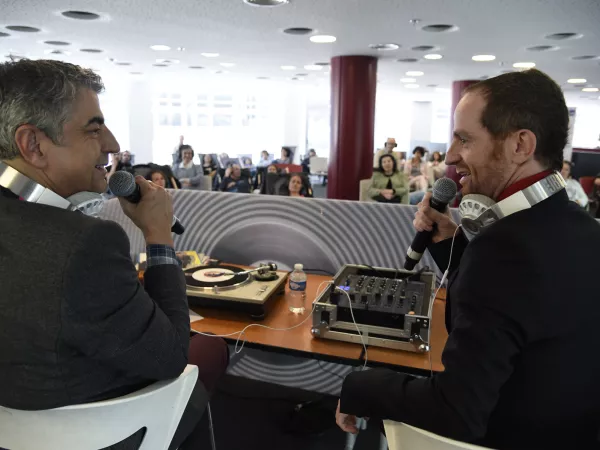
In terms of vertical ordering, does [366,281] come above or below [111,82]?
below

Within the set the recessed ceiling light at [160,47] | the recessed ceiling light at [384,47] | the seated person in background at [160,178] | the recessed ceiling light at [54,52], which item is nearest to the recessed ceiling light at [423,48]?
the recessed ceiling light at [384,47]

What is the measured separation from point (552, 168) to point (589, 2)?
3.05m

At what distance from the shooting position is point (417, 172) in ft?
27.7

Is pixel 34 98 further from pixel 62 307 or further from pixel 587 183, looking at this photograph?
pixel 587 183

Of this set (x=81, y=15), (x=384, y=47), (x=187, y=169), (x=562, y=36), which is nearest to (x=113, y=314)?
(x=81, y=15)

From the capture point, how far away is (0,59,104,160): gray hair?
0.98 metres

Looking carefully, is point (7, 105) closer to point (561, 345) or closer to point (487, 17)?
point (561, 345)

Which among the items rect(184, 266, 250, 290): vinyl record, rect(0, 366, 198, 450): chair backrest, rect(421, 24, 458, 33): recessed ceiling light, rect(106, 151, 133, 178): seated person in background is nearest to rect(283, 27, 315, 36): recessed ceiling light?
rect(421, 24, 458, 33): recessed ceiling light

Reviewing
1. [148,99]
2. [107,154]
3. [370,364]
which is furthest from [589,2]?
[148,99]

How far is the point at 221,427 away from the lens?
88.7 inches

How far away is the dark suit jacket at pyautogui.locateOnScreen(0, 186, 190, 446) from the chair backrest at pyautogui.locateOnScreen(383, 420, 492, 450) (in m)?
0.56

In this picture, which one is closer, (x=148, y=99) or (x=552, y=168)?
(x=552, y=168)

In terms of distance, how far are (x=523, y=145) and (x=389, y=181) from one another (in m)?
4.59

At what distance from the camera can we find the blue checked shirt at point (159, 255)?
1173 millimetres
